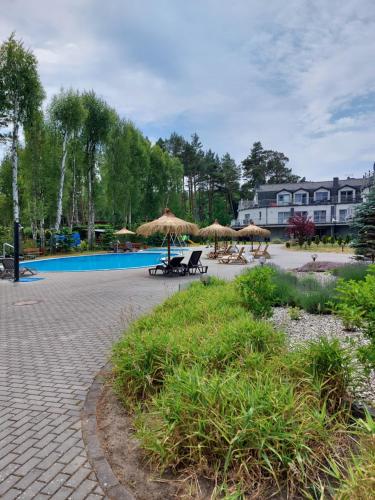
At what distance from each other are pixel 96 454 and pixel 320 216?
52.5 m

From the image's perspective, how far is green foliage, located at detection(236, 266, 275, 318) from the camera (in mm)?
5764

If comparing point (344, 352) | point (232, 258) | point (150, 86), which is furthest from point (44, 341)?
point (232, 258)

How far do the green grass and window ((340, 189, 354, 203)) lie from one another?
50758mm

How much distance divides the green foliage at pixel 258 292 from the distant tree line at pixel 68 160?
19152 mm

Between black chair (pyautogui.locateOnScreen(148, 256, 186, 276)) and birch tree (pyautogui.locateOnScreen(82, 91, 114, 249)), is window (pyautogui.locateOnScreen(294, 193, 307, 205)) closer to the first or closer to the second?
birch tree (pyautogui.locateOnScreen(82, 91, 114, 249))

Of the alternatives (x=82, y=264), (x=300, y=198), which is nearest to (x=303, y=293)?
(x=82, y=264)

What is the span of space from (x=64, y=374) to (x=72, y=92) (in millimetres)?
28515

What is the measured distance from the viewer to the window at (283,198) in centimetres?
5328

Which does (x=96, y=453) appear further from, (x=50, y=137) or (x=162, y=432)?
(x=50, y=137)

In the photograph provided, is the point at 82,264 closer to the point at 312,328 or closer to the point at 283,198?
the point at 312,328

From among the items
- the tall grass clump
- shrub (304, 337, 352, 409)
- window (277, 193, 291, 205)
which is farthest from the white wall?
shrub (304, 337, 352, 409)

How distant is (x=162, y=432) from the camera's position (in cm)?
258

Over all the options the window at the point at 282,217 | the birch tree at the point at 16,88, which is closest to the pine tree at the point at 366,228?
the birch tree at the point at 16,88

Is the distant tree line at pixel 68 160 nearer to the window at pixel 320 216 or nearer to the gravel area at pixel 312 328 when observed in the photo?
the window at pixel 320 216
